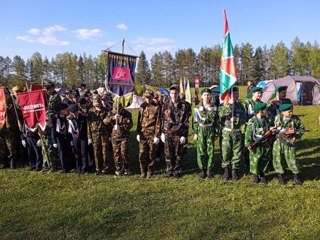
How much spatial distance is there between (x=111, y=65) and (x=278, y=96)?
4477 millimetres

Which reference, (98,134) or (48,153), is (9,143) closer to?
(48,153)

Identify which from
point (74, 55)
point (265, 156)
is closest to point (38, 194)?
point (265, 156)

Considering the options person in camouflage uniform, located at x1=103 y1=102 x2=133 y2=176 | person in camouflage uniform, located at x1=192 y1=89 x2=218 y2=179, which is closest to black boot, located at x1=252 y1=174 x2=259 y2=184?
person in camouflage uniform, located at x1=192 y1=89 x2=218 y2=179

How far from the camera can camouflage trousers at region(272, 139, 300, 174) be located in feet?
22.8

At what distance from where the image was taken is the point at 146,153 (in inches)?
328

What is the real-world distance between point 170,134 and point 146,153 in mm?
825

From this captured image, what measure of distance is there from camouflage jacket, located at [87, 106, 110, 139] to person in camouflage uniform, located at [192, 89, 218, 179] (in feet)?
→ 7.90

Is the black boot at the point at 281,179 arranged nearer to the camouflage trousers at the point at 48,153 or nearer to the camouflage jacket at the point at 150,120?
the camouflage jacket at the point at 150,120

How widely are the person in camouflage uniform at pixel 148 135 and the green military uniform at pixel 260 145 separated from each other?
223cm

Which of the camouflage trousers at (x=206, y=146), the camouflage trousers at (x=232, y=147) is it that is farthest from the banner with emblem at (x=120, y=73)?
the camouflage trousers at (x=232, y=147)

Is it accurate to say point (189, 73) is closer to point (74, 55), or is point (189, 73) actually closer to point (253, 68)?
point (253, 68)

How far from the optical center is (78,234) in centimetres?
516

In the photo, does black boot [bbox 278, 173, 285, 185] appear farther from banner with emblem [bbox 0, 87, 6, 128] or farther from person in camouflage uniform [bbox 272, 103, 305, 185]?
banner with emblem [bbox 0, 87, 6, 128]

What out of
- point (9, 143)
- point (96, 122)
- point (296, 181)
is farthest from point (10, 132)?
point (296, 181)
